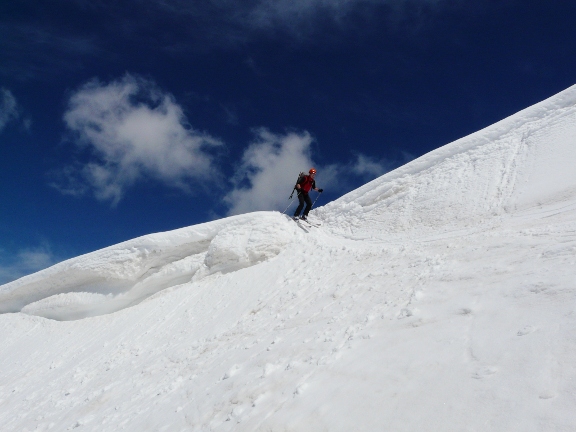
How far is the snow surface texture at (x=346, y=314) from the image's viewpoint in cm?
422

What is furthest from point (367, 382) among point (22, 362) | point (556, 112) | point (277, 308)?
point (22, 362)

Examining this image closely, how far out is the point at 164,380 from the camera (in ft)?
26.9

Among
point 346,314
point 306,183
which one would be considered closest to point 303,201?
point 306,183

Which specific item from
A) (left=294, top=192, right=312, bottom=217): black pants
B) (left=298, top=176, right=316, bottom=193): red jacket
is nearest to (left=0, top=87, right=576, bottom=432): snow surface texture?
(left=294, top=192, right=312, bottom=217): black pants

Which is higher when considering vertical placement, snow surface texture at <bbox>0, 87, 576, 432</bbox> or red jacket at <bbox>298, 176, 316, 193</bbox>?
red jacket at <bbox>298, 176, 316, 193</bbox>

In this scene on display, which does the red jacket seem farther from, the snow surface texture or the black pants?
the snow surface texture

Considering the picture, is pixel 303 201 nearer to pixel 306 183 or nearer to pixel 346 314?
pixel 306 183

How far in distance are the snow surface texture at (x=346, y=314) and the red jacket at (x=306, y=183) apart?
0.90 m

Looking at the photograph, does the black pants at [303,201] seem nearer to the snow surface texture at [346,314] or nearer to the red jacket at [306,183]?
the red jacket at [306,183]

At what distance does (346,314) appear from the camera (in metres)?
7.17

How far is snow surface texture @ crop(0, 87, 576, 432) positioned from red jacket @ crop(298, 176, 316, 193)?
0.90 meters

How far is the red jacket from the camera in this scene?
1377cm

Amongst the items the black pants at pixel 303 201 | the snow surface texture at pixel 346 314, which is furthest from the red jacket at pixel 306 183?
the snow surface texture at pixel 346 314

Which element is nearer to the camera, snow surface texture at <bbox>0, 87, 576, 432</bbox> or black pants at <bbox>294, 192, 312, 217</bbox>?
snow surface texture at <bbox>0, 87, 576, 432</bbox>
